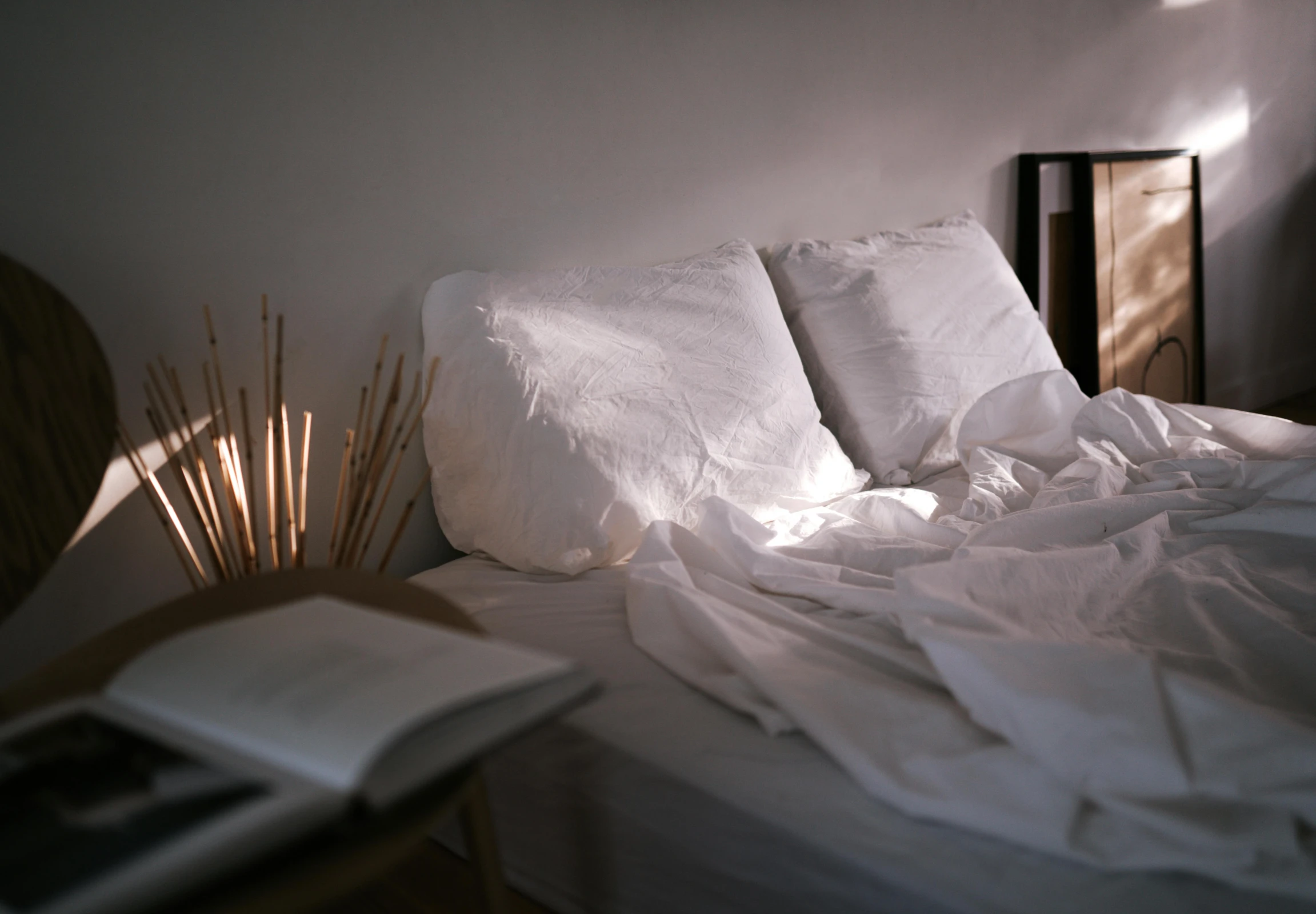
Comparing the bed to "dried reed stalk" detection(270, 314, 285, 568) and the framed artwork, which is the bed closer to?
"dried reed stalk" detection(270, 314, 285, 568)

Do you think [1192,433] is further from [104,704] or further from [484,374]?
[104,704]

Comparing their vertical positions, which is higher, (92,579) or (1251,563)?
(92,579)

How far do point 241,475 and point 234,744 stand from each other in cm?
77

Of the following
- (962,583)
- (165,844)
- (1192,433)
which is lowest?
(1192,433)

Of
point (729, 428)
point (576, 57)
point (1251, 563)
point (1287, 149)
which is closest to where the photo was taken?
point (1251, 563)

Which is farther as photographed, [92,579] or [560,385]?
[560,385]

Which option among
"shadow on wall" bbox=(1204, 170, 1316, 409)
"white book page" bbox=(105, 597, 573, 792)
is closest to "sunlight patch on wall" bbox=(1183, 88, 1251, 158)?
"shadow on wall" bbox=(1204, 170, 1316, 409)

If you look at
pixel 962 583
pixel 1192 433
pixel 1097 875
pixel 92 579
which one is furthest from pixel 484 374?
pixel 1192 433

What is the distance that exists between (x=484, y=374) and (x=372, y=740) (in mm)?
934

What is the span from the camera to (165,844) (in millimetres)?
498

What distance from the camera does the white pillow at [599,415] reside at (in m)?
1.39

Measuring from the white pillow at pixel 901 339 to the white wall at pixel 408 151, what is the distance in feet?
0.66

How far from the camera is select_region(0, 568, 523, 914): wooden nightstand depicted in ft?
1.81

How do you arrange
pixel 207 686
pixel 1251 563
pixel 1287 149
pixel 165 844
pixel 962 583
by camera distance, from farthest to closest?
pixel 1287 149 → pixel 1251 563 → pixel 962 583 → pixel 207 686 → pixel 165 844
